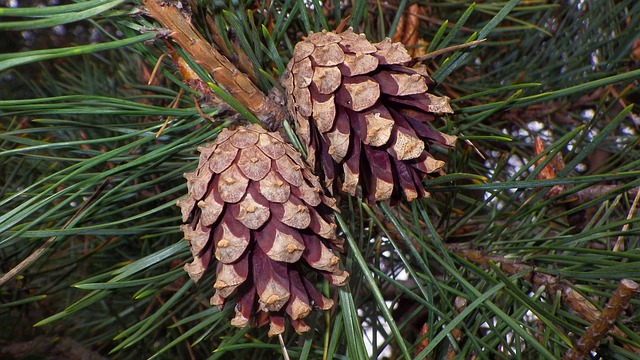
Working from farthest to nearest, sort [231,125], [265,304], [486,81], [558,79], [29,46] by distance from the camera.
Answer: [29,46]
[486,81]
[558,79]
[231,125]
[265,304]

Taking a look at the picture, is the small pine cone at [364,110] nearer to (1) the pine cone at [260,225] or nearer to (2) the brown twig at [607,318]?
(1) the pine cone at [260,225]

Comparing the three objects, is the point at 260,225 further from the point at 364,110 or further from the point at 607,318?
the point at 607,318

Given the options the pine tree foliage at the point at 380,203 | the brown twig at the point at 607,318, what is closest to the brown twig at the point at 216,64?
the pine tree foliage at the point at 380,203

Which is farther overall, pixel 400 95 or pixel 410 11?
pixel 410 11

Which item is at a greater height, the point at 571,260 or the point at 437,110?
the point at 437,110

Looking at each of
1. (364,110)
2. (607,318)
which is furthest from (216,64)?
(607,318)

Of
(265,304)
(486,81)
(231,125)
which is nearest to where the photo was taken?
(265,304)

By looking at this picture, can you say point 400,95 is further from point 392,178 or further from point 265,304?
point 265,304

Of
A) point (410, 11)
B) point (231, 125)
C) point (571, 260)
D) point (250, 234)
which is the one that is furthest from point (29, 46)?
point (571, 260)
